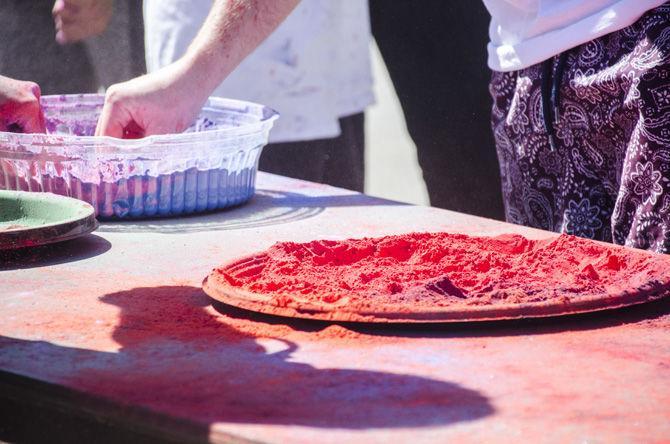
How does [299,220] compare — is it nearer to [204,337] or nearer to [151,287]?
[151,287]

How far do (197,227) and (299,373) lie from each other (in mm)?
851

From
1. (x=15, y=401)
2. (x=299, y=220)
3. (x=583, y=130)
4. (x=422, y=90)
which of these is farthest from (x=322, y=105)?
(x=15, y=401)

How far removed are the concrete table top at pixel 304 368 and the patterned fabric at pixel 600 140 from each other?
1.18ft

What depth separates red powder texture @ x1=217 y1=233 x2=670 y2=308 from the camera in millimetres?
1355

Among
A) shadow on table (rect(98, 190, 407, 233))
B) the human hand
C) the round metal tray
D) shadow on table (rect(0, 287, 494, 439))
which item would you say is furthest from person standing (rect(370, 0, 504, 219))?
shadow on table (rect(0, 287, 494, 439))

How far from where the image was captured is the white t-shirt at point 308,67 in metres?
2.98

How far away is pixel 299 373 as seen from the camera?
45.2 inches

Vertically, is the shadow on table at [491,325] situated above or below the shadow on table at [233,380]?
above

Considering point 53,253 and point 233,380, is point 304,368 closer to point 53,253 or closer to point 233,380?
point 233,380

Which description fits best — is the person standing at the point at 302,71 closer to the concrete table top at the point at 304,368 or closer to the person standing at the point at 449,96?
the person standing at the point at 449,96

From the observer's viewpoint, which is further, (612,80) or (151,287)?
(612,80)

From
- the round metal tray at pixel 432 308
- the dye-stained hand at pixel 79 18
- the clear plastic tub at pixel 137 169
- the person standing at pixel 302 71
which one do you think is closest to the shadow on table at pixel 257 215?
the clear plastic tub at pixel 137 169

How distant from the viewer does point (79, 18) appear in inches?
132

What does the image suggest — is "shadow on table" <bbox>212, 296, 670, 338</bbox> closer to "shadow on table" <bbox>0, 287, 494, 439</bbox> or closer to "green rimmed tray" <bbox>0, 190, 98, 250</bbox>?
"shadow on table" <bbox>0, 287, 494, 439</bbox>
